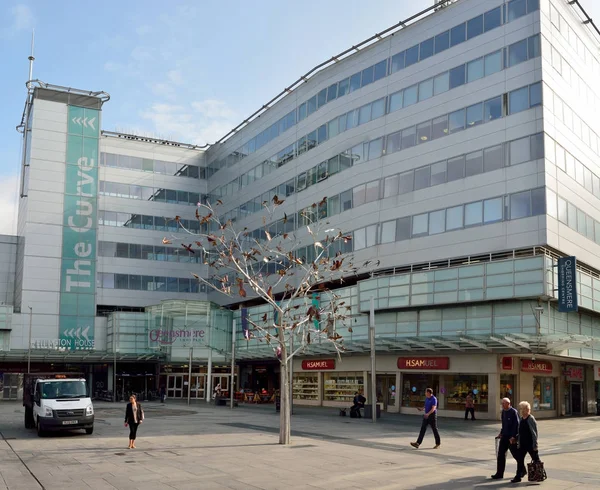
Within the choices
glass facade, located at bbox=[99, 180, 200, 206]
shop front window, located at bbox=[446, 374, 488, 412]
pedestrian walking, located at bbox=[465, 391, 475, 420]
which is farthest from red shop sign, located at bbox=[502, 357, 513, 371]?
glass facade, located at bbox=[99, 180, 200, 206]

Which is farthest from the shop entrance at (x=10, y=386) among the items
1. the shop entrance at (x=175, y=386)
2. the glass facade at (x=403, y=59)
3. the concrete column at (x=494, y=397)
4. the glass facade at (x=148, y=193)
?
the concrete column at (x=494, y=397)

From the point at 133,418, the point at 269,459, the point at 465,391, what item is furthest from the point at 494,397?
the point at 133,418

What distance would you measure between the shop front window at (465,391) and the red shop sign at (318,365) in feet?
37.4

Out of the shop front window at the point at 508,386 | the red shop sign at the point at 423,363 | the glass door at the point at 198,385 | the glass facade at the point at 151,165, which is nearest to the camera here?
the shop front window at the point at 508,386

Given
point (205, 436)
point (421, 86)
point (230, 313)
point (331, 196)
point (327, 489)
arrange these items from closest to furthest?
point (327, 489)
point (205, 436)
point (421, 86)
point (331, 196)
point (230, 313)

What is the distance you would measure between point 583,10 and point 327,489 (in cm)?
4030

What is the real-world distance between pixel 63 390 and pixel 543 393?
28.6m

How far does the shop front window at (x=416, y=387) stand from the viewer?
138 ft

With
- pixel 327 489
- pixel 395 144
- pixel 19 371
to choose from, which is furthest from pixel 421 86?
pixel 19 371

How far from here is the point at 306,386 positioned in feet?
177

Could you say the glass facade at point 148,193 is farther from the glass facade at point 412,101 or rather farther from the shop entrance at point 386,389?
the shop entrance at point 386,389

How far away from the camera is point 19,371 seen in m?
67.9

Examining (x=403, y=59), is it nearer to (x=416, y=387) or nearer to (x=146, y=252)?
(x=416, y=387)

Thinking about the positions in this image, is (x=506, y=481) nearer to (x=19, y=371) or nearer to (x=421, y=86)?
(x=421, y=86)
